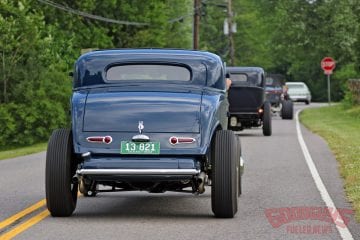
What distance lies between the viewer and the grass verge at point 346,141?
51.8 ft

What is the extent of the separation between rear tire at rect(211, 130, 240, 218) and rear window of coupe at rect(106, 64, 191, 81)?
152 centimetres

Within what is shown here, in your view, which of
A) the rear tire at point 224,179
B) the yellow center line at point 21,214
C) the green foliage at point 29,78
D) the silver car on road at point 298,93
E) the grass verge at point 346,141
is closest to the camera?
the yellow center line at point 21,214

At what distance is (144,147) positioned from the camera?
12.1 metres

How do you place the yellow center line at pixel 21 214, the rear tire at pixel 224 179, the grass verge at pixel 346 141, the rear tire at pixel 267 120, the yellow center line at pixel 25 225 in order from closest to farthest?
the yellow center line at pixel 25 225 < the yellow center line at pixel 21 214 < the rear tire at pixel 224 179 < the grass verge at pixel 346 141 < the rear tire at pixel 267 120

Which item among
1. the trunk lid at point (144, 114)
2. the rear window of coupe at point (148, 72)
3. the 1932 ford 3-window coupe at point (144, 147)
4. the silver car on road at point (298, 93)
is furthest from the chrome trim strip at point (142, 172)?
the silver car on road at point (298, 93)

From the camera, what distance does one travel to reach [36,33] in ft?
124

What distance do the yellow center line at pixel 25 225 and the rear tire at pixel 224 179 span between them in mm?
1862

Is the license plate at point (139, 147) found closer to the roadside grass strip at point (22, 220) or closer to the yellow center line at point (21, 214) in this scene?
the roadside grass strip at point (22, 220)

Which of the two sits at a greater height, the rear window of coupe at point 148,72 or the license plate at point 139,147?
the rear window of coupe at point 148,72

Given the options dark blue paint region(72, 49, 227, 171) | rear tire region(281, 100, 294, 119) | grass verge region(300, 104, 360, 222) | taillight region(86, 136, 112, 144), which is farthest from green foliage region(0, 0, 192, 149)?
taillight region(86, 136, 112, 144)

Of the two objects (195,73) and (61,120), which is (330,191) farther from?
(61,120)

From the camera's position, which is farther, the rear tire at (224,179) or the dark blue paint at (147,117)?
the rear tire at (224,179)

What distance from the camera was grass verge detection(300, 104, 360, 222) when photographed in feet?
51.8

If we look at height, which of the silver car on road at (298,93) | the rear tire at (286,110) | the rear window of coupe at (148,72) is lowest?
the silver car on road at (298,93)
